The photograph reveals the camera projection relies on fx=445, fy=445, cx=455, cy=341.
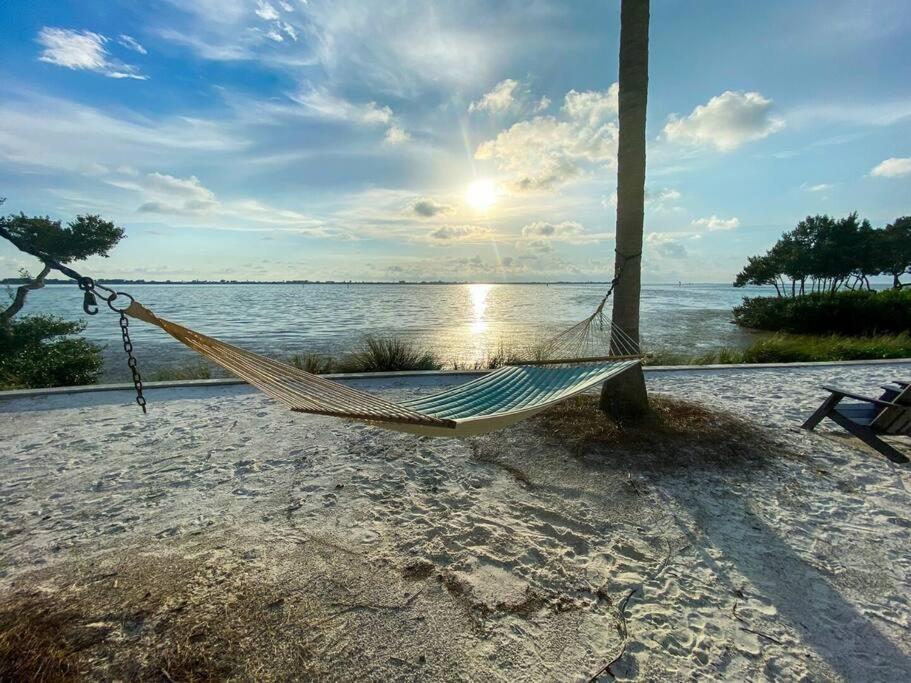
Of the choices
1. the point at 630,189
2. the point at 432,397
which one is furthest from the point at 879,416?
the point at 432,397

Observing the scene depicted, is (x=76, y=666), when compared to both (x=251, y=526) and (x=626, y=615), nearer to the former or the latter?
(x=251, y=526)

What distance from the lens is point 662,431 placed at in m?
3.22

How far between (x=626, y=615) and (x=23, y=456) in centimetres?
369

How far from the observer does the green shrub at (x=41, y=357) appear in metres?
5.48

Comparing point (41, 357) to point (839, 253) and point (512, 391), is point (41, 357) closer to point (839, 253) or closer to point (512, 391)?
point (512, 391)

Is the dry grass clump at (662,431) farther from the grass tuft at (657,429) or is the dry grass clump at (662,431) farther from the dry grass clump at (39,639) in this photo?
the dry grass clump at (39,639)

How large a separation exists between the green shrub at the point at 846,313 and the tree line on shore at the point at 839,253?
5168mm

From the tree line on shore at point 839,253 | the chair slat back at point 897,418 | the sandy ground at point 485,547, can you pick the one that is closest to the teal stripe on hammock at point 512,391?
the sandy ground at point 485,547

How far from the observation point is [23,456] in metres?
2.91

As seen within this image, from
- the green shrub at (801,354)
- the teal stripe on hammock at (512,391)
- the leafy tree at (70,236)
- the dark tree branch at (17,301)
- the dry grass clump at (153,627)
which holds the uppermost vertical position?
the leafy tree at (70,236)

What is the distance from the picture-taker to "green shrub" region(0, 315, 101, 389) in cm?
548

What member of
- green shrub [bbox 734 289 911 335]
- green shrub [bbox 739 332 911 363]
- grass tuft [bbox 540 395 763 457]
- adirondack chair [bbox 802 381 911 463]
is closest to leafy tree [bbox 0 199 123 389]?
grass tuft [bbox 540 395 763 457]

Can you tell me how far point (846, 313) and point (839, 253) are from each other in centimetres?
999

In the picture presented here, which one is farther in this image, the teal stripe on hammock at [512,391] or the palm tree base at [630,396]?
the palm tree base at [630,396]
